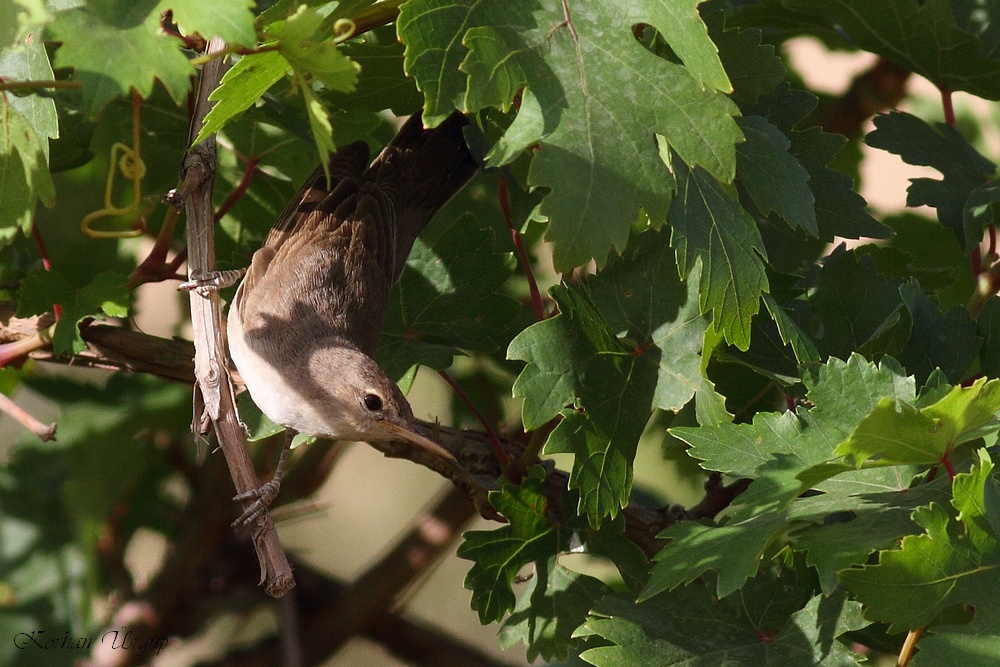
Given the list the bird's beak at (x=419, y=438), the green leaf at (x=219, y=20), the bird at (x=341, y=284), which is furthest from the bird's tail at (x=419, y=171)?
→ the green leaf at (x=219, y=20)

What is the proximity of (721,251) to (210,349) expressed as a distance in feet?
3.20

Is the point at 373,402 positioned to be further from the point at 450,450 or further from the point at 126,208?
the point at 126,208

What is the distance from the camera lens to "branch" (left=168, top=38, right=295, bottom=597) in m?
1.83

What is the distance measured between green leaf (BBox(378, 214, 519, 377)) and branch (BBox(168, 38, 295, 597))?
523 millimetres

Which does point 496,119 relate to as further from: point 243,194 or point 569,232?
point 243,194

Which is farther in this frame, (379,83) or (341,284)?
(341,284)

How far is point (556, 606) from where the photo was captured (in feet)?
6.98

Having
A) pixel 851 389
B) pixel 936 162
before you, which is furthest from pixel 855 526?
pixel 936 162

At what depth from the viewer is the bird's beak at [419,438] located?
2125mm

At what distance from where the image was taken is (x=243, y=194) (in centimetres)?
264

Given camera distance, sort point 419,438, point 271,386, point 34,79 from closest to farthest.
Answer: point 34,79
point 419,438
point 271,386

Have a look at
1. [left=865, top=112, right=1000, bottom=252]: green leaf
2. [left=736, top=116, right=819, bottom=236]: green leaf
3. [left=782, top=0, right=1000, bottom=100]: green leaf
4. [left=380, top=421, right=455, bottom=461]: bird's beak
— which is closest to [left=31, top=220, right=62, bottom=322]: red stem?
[left=380, top=421, right=455, bottom=461]: bird's beak

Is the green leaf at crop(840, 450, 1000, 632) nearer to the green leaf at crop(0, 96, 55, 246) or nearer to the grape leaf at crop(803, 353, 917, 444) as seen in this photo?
the grape leaf at crop(803, 353, 917, 444)

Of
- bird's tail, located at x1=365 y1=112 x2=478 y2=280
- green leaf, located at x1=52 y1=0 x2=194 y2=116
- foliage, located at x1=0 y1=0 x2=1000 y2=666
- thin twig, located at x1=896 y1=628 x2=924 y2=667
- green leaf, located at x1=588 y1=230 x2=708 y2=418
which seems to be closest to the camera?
green leaf, located at x1=52 y1=0 x2=194 y2=116
